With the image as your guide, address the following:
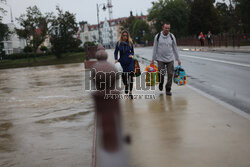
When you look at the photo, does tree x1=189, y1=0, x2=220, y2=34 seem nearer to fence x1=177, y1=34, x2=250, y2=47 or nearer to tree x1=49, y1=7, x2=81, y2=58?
fence x1=177, y1=34, x2=250, y2=47

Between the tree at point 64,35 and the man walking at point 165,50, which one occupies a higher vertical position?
the tree at point 64,35

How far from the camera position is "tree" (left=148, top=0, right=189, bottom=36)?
87.5 meters

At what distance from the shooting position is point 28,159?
454 cm

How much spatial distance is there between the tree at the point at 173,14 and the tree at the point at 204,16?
21.3 feet

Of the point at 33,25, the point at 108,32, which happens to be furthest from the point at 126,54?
the point at 108,32

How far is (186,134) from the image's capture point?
489 centimetres

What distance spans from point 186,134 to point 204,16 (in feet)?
262

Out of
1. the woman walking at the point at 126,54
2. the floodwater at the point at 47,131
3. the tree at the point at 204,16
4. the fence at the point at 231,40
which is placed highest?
the tree at the point at 204,16

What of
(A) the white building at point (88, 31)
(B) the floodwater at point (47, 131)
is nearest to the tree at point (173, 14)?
(B) the floodwater at point (47, 131)

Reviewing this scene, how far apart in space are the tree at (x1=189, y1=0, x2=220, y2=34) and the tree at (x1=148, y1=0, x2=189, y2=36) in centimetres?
648

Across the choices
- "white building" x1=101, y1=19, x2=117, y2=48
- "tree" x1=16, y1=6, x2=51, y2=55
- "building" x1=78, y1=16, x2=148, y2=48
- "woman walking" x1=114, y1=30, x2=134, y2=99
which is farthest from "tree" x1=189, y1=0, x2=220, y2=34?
"white building" x1=101, y1=19, x2=117, y2=48

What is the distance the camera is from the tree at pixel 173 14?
8750 centimetres

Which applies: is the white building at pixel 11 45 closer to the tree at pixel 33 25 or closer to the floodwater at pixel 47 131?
the tree at pixel 33 25

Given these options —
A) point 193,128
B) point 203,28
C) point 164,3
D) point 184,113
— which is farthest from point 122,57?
point 164,3
